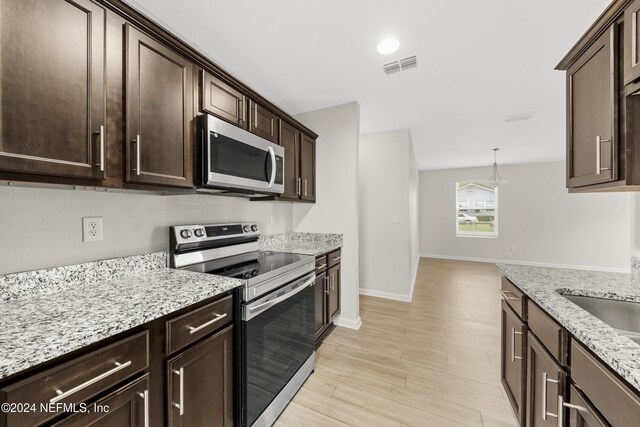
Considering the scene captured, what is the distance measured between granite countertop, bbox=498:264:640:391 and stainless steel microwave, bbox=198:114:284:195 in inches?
69.3

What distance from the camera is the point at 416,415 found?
163 centimetres

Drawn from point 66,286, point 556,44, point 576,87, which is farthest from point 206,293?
point 556,44

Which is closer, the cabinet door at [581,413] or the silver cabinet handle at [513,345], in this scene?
the cabinet door at [581,413]

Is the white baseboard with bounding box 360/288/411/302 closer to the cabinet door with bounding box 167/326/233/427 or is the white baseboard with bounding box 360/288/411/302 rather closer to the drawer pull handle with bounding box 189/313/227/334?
the cabinet door with bounding box 167/326/233/427

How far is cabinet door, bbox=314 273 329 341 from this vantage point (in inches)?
91.5

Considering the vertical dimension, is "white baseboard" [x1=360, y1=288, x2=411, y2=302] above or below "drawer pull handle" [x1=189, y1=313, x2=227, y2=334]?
below

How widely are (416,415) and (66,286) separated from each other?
2.12 m

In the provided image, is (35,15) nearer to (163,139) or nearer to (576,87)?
(163,139)

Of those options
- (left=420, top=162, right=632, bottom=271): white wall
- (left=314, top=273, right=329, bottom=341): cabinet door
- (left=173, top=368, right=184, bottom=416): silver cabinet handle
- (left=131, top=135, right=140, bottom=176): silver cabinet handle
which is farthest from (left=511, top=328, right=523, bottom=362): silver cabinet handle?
(left=420, top=162, right=632, bottom=271): white wall

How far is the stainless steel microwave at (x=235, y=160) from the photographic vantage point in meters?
1.51

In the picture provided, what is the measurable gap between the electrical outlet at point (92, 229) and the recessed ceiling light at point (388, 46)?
2148 millimetres

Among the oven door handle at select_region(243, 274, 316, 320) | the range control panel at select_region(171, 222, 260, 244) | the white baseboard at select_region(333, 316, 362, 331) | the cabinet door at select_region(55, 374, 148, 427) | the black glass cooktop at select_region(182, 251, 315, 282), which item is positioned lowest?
the white baseboard at select_region(333, 316, 362, 331)

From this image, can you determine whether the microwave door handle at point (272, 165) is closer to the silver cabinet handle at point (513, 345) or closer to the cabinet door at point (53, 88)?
the cabinet door at point (53, 88)

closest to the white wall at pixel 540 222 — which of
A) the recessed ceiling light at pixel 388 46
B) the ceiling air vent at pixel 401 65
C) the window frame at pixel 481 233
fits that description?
the window frame at pixel 481 233
